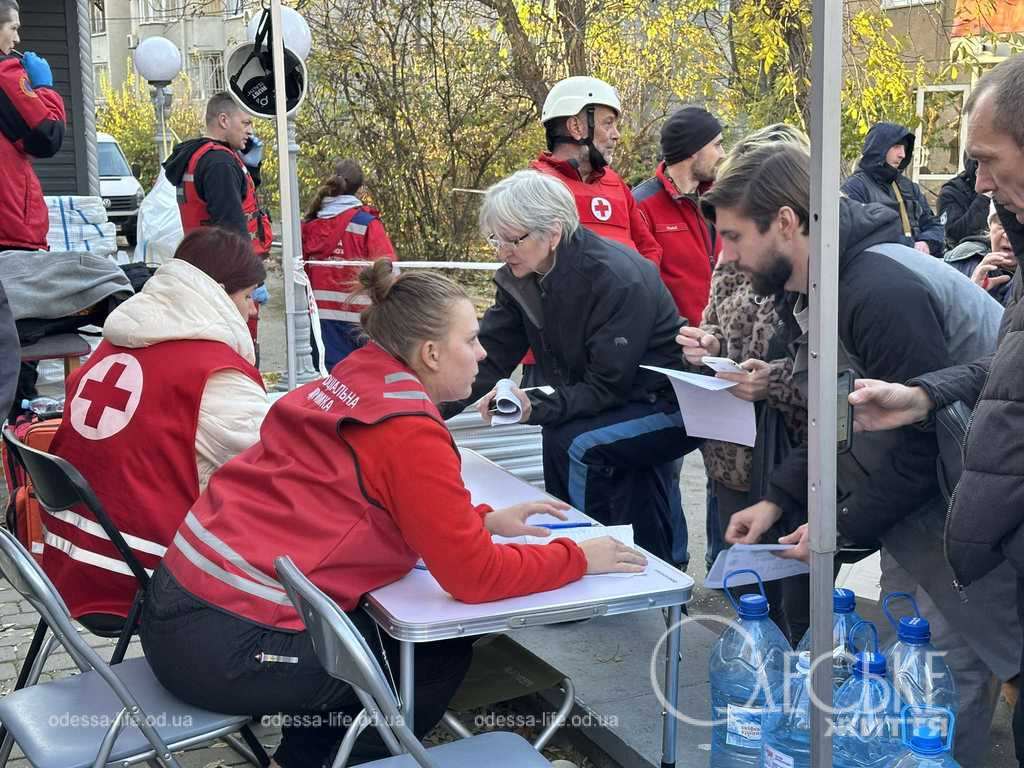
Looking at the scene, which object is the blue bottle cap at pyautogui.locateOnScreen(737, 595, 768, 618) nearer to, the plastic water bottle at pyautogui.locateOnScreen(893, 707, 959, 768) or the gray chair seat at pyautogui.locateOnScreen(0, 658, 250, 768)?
the plastic water bottle at pyautogui.locateOnScreen(893, 707, 959, 768)

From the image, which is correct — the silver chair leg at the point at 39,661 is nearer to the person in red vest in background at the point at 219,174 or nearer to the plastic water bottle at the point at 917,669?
the plastic water bottle at the point at 917,669

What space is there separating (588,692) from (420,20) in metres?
9.43

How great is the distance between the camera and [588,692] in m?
3.45

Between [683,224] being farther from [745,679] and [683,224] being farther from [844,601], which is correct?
[844,601]

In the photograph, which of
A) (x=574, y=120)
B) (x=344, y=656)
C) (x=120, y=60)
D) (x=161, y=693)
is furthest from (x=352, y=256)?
(x=120, y=60)

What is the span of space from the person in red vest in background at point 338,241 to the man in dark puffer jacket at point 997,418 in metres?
5.57

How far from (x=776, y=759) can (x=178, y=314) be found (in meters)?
1.82

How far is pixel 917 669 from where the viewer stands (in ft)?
8.15

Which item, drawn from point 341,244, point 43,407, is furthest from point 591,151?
point 341,244

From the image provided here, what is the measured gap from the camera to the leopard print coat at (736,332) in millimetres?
3355

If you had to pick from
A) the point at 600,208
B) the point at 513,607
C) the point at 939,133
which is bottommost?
the point at 513,607

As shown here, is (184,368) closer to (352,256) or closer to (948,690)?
(948,690)

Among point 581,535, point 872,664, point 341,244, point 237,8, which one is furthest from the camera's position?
point 237,8

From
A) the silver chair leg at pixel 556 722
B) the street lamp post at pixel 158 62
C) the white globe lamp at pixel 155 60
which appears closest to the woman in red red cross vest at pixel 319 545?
the silver chair leg at pixel 556 722
